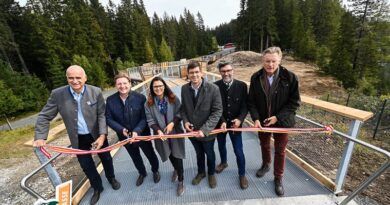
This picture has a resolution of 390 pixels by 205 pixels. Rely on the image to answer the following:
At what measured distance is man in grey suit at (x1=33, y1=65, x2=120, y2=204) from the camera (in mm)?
2383

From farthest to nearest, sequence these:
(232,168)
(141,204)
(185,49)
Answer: (185,49) < (232,168) < (141,204)

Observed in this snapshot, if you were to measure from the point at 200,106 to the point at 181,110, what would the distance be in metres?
0.30

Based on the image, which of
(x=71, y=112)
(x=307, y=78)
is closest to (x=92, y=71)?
(x=307, y=78)

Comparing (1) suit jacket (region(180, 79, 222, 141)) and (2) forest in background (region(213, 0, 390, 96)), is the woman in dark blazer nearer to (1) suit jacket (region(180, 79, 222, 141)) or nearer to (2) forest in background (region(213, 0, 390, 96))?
(1) suit jacket (region(180, 79, 222, 141))

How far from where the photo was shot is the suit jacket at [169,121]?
2689 millimetres

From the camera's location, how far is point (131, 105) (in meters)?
2.70

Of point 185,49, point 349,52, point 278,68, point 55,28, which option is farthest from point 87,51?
point 278,68

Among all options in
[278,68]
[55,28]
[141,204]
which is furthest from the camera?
[55,28]

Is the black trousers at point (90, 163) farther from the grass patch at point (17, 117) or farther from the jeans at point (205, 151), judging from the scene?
the grass patch at point (17, 117)

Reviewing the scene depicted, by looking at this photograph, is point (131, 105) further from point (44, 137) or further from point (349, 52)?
point (349, 52)

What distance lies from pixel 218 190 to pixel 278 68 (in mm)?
1734

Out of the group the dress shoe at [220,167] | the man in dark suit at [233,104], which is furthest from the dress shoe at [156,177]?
the man in dark suit at [233,104]

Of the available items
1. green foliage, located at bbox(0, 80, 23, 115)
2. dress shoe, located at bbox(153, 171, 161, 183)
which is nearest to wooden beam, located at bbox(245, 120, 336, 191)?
dress shoe, located at bbox(153, 171, 161, 183)

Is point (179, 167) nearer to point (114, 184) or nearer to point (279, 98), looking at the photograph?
point (114, 184)
